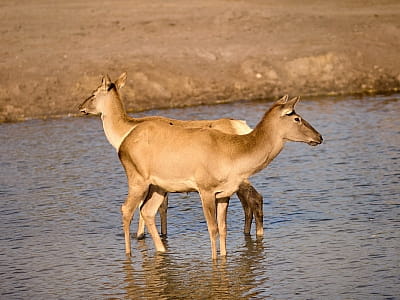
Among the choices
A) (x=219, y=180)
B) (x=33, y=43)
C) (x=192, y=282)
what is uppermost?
(x=33, y=43)

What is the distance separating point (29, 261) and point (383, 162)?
7120 mm

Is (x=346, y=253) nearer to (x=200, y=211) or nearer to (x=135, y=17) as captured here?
(x=200, y=211)

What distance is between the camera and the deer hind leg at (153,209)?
1256 centimetres

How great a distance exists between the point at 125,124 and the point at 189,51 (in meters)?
14.2

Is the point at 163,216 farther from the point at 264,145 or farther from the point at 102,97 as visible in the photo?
the point at 264,145

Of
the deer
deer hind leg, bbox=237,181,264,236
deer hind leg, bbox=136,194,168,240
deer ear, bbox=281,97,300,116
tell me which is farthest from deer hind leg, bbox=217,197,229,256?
deer hind leg, bbox=136,194,168,240

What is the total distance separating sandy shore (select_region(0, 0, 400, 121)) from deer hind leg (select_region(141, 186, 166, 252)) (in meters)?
11.6

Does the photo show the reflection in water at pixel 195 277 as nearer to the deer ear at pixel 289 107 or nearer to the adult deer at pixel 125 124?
the adult deer at pixel 125 124

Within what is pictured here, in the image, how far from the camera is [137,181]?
12.1 meters

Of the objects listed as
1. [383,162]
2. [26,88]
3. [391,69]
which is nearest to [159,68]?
[26,88]

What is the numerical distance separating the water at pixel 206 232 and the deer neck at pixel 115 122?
1418mm

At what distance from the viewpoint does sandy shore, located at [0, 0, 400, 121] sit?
2486cm

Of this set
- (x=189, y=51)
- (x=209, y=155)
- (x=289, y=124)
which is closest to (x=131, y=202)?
(x=209, y=155)

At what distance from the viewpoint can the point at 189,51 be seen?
26828 mm
